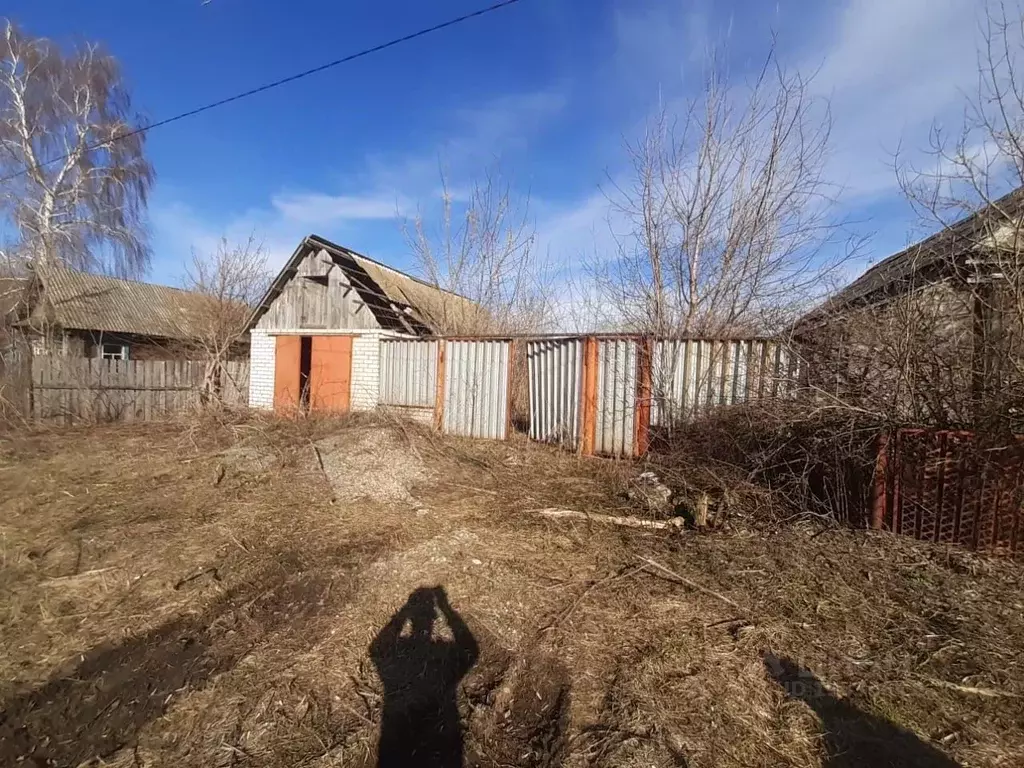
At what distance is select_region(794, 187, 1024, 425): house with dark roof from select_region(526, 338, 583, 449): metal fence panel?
369 centimetres

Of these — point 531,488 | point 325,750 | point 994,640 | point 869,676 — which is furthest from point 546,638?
point 531,488

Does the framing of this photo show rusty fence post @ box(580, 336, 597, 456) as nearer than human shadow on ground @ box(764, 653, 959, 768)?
No

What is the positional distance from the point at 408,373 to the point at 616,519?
256 inches

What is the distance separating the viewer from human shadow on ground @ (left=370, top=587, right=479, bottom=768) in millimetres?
2477

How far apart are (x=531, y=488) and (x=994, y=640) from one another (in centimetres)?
434

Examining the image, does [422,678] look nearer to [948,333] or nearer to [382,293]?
[948,333]

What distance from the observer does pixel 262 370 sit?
43.4ft

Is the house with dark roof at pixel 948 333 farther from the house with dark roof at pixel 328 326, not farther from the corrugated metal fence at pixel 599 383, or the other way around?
the house with dark roof at pixel 328 326

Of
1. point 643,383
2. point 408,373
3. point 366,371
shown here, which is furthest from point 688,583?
point 366,371

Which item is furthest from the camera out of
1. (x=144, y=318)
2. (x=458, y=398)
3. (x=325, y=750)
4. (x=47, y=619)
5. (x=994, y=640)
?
(x=144, y=318)

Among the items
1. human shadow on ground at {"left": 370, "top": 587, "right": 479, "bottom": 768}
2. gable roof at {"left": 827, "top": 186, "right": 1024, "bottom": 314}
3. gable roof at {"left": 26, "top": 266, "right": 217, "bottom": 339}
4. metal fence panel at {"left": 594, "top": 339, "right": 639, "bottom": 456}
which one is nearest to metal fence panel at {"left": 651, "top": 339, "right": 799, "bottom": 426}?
metal fence panel at {"left": 594, "top": 339, "right": 639, "bottom": 456}

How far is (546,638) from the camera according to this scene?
3289 millimetres

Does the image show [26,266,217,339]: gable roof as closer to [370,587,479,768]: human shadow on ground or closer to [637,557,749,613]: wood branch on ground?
[370,587,479,768]: human shadow on ground

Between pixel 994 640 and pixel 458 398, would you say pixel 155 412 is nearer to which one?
pixel 458 398
